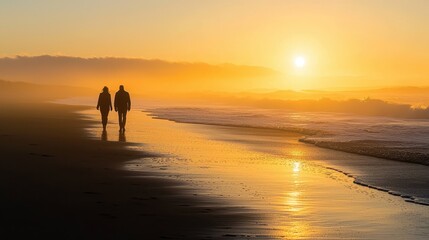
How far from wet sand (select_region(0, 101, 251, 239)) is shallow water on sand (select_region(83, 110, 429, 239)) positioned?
529mm

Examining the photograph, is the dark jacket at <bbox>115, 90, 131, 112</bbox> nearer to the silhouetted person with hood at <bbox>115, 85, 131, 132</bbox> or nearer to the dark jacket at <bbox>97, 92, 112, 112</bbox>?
the silhouetted person with hood at <bbox>115, 85, 131, 132</bbox>

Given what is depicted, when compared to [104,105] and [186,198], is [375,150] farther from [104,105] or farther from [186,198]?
[104,105]

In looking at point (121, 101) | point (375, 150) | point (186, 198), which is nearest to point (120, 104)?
point (121, 101)

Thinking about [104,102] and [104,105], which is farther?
[104,102]

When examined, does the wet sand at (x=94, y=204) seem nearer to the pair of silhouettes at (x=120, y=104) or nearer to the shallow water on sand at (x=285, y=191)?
the shallow water on sand at (x=285, y=191)

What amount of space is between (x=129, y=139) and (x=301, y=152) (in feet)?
23.1

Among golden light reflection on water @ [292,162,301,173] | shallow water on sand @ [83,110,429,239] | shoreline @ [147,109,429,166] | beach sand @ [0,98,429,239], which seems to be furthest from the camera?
shoreline @ [147,109,429,166]

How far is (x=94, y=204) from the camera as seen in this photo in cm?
1050

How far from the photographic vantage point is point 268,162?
17.9 metres

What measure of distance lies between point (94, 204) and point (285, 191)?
3949 millimetres

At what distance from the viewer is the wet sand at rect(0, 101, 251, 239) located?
28.3ft

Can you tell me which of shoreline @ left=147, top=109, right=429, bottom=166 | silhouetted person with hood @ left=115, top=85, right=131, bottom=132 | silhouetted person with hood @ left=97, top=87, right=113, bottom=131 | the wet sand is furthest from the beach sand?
silhouetted person with hood @ left=97, top=87, right=113, bottom=131

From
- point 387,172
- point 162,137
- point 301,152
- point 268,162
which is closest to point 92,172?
point 268,162

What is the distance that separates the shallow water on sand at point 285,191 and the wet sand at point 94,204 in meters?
0.53
